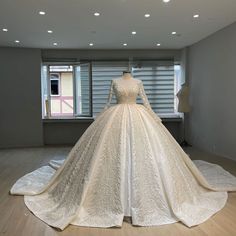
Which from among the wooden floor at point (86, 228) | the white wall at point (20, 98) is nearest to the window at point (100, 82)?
the white wall at point (20, 98)

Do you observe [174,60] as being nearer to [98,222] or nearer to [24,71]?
[24,71]

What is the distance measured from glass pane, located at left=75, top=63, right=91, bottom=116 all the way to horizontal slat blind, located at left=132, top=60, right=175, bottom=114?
1.42 meters

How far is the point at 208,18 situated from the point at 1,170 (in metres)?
4.74

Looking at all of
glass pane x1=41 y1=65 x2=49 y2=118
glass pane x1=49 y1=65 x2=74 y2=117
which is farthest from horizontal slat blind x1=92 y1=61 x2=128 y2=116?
glass pane x1=41 y1=65 x2=49 y2=118

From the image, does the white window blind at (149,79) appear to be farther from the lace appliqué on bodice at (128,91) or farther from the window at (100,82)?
the lace appliqué on bodice at (128,91)

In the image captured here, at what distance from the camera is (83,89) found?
27.8 ft

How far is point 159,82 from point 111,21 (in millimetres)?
3503

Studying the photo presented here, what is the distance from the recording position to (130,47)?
7930mm

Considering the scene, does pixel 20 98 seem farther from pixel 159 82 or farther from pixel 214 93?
pixel 214 93

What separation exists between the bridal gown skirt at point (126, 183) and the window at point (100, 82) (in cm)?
485

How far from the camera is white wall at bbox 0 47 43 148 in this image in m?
7.86

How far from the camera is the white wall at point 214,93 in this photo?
5.79m

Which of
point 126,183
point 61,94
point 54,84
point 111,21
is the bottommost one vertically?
point 126,183

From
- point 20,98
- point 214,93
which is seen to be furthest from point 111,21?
point 20,98
